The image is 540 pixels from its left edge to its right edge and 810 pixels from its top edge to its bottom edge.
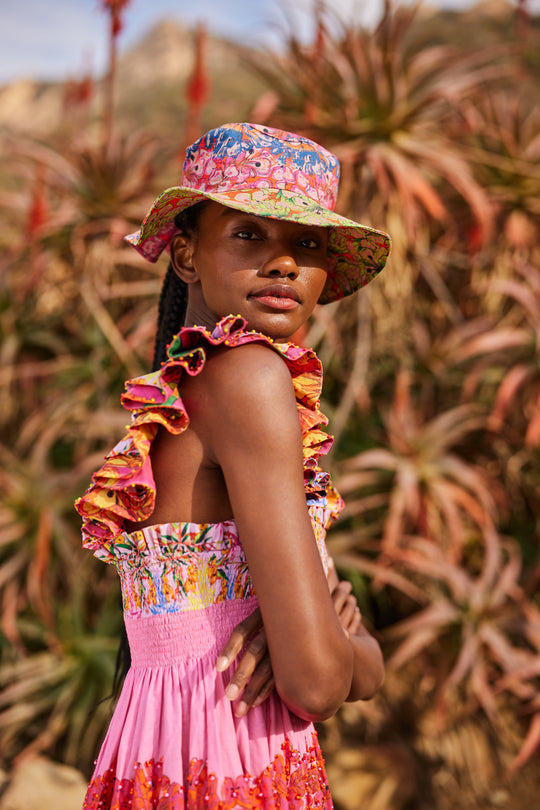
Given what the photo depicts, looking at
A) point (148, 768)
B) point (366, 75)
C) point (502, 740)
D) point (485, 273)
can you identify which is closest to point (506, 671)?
point (502, 740)

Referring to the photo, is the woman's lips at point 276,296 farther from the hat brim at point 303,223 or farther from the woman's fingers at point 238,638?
the woman's fingers at point 238,638

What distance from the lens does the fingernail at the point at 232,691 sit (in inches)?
40.5

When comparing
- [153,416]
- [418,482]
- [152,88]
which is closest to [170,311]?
[153,416]

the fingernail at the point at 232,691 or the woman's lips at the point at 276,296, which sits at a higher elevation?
the woman's lips at the point at 276,296

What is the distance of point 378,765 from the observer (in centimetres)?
346

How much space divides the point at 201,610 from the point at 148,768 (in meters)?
0.21

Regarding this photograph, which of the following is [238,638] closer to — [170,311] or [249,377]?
[249,377]

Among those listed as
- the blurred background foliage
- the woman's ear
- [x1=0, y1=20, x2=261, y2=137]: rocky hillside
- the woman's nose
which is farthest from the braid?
[x1=0, y1=20, x2=261, y2=137]: rocky hillside

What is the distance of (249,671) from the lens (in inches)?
40.3

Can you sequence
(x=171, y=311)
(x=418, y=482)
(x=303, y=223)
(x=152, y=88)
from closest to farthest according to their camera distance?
(x=303, y=223) < (x=171, y=311) < (x=418, y=482) < (x=152, y=88)

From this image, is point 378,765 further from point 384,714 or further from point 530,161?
point 530,161

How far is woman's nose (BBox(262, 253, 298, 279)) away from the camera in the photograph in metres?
1.12

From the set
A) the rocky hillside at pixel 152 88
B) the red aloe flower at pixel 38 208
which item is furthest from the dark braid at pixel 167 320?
the rocky hillside at pixel 152 88

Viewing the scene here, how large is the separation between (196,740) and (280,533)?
308mm
